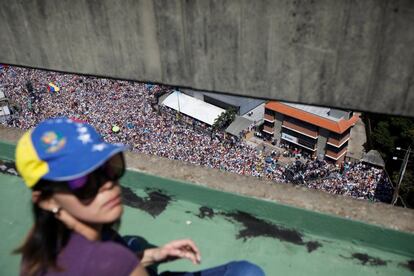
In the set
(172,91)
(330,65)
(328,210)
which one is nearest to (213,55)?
(330,65)

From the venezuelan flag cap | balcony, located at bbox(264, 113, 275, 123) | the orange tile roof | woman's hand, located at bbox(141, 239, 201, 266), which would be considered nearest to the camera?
the venezuelan flag cap

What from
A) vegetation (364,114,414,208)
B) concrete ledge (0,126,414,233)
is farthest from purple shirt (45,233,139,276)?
vegetation (364,114,414,208)

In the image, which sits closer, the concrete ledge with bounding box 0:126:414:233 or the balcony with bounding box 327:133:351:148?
the concrete ledge with bounding box 0:126:414:233

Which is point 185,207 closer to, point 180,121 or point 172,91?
point 180,121

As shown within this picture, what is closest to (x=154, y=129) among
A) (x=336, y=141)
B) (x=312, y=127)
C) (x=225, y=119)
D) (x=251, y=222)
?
(x=225, y=119)

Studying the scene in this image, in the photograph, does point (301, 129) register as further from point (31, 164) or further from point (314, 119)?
point (31, 164)

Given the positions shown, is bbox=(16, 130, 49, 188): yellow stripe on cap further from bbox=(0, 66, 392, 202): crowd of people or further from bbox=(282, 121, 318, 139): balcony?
bbox=(282, 121, 318, 139): balcony
